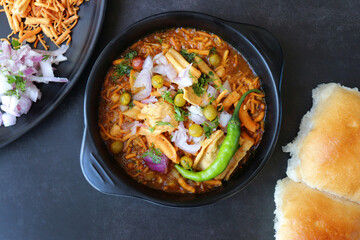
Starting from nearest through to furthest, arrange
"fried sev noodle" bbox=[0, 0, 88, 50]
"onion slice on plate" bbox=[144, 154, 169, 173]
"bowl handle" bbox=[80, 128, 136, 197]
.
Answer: "bowl handle" bbox=[80, 128, 136, 197] < "onion slice on plate" bbox=[144, 154, 169, 173] < "fried sev noodle" bbox=[0, 0, 88, 50]

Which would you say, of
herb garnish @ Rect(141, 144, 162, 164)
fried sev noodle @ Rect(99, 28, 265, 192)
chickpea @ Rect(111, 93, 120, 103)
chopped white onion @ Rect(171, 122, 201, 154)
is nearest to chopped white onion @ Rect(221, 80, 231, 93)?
fried sev noodle @ Rect(99, 28, 265, 192)

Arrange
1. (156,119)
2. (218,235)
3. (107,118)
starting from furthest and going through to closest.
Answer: (218,235) → (107,118) → (156,119)

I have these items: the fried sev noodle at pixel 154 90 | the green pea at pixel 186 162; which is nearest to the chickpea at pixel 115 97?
the fried sev noodle at pixel 154 90

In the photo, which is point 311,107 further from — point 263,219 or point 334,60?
point 263,219

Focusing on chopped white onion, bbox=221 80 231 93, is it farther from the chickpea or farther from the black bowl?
the chickpea

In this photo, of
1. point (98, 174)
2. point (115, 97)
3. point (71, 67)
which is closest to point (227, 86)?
point (115, 97)

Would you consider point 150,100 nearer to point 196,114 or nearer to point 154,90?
point 154,90

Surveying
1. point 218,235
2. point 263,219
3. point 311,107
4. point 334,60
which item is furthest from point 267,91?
point 218,235
